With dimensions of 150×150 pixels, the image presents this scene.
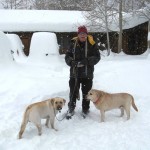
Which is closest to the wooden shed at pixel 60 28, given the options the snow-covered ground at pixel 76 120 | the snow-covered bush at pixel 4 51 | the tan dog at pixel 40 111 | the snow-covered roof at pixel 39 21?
the snow-covered roof at pixel 39 21

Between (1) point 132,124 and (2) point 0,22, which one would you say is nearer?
(1) point 132,124

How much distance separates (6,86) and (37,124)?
115 inches

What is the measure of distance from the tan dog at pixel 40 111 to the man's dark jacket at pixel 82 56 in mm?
1015

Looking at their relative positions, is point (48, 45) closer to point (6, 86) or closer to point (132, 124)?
point (6, 86)

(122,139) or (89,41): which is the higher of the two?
(89,41)

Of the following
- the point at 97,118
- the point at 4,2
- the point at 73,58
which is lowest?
the point at 97,118

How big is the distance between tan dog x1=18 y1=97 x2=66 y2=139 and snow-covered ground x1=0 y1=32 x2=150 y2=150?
23cm

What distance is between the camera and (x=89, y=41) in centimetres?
729

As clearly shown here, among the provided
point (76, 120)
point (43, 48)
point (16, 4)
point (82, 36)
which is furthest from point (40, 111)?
point (16, 4)

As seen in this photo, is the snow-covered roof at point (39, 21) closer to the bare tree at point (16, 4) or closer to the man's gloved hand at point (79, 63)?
the man's gloved hand at point (79, 63)

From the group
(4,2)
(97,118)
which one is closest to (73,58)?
(97,118)

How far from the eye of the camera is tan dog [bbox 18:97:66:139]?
20.9 ft

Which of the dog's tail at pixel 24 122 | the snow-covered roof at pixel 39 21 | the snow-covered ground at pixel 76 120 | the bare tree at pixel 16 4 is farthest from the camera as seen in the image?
the bare tree at pixel 16 4

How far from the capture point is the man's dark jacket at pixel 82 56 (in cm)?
729
